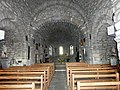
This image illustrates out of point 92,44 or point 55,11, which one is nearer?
point 92,44

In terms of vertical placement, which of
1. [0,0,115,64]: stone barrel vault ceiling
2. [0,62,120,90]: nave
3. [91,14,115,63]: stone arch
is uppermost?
[0,0,115,64]: stone barrel vault ceiling

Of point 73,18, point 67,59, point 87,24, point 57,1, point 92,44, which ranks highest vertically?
point 57,1

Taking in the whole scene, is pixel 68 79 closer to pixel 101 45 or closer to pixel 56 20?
pixel 101 45

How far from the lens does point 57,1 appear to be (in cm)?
1288

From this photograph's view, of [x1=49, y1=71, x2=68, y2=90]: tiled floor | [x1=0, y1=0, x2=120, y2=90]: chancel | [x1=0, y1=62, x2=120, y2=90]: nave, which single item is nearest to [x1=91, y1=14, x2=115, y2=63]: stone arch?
[x1=0, y1=0, x2=120, y2=90]: chancel

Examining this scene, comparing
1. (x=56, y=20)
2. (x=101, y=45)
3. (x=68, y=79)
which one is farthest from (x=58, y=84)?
(x=56, y=20)

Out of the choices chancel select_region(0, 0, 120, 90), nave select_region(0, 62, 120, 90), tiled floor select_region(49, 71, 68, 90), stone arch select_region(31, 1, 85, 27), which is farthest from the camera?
stone arch select_region(31, 1, 85, 27)

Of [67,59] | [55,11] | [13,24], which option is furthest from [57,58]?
[13,24]

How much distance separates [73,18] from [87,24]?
1892 mm

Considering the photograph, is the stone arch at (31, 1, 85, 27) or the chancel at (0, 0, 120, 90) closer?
the chancel at (0, 0, 120, 90)

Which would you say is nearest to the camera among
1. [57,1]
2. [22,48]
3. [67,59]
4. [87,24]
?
[22,48]

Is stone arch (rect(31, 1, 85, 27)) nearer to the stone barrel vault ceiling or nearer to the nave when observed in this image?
the stone barrel vault ceiling

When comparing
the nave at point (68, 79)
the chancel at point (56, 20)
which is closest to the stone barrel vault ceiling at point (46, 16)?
the chancel at point (56, 20)

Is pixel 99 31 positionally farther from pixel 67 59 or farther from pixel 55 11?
pixel 67 59
